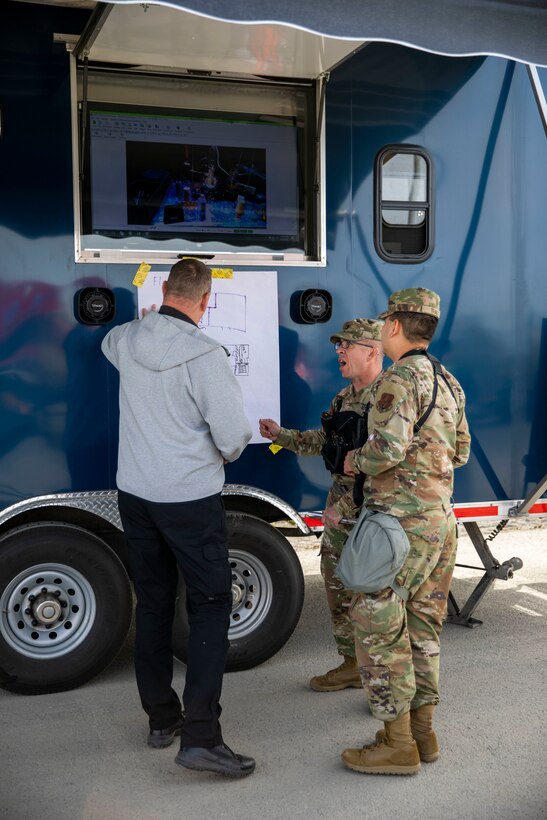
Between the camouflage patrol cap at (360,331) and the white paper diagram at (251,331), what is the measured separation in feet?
1.41

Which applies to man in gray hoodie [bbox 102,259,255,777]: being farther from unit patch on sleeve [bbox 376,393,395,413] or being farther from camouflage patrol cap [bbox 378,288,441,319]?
camouflage patrol cap [bbox 378,288,441,319]

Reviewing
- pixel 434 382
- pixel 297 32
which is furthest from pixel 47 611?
pixel 297 32

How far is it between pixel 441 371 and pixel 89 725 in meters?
2.12

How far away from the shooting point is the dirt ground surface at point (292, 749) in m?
3.49

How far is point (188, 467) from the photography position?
364 cm

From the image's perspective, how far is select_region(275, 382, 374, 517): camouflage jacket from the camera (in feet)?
14.8

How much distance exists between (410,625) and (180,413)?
1.20m

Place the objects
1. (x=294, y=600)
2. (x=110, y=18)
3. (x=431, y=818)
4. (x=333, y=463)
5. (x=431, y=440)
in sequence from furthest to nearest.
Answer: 1. (x=294, y=600)
2. (x=333, y=463)
3. (x=110, y=18)
4. (x=431, y=440)
5. (x=431, y=818)

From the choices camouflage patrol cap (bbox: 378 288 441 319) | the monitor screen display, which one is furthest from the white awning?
camouflage patrol cap (bbox: 378 288 441 319)

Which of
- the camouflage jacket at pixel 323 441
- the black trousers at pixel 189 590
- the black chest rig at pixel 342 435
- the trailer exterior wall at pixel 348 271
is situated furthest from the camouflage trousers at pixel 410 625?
the trailer exterior wall at pixel 348 271

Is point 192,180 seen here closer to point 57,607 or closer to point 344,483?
point 344,483

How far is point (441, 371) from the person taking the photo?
149 inches

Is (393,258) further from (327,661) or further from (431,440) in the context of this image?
(327,661)

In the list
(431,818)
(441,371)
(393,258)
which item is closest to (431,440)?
(441,371)
